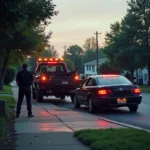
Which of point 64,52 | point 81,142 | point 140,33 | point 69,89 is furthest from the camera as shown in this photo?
point 64,52

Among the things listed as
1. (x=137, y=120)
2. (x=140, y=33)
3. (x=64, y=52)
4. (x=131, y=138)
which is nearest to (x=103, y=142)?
(x=131, y=138)

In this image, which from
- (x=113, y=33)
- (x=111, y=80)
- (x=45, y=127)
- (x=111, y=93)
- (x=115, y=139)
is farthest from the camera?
(x=113, y=33)

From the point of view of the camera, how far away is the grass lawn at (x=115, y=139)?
26.6 feet

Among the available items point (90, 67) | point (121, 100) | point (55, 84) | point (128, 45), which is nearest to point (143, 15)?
point (128, 45)

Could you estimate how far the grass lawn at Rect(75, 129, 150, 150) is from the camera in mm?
8115

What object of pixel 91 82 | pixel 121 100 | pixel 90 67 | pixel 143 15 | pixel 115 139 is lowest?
pixel 115 139

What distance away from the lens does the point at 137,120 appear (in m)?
14.9

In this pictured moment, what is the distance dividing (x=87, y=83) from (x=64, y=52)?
460 feet

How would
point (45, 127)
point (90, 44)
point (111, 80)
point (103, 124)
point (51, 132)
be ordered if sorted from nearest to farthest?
1. point (51, 132)
2. point (45, 127)
3. point (103, 124)
4. point (111, 80)
5. point (90, 44)

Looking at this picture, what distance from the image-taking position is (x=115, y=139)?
8898 millimetres

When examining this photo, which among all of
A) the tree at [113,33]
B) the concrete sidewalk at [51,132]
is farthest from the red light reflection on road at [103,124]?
the tree at [113,33]

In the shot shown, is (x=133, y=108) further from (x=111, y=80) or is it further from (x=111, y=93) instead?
(x=111, y=93)

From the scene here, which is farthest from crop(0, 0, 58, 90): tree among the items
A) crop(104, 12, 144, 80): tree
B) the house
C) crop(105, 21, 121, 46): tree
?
the house

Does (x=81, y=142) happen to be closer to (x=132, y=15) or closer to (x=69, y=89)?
(x=69, y=89)
